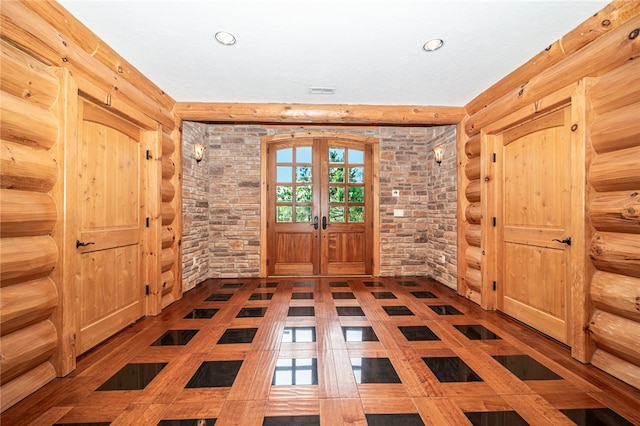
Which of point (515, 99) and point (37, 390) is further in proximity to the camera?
point (515, 99)

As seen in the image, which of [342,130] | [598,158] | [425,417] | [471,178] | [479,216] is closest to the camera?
[425,417]

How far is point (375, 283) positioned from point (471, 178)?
2.20 meters

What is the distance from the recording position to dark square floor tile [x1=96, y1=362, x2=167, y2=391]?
2012mm

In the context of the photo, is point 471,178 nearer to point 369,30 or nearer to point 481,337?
point 481,337

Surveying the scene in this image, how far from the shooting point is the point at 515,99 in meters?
3.09

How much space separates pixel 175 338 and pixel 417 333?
2.32 m

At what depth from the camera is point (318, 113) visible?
4082 mm

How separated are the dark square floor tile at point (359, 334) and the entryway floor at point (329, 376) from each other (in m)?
0.01

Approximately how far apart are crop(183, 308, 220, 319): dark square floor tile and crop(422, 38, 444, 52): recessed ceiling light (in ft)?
11.7

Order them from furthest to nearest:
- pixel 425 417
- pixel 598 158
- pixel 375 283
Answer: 1. pixel 375 283
2. pixel 598 158
3. pixel 425 417

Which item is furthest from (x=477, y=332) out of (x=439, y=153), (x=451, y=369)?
(x=439, y=153)

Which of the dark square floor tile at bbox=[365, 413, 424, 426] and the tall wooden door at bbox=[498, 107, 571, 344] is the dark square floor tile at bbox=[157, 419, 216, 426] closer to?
the dark square floor tile at bbox=[365, 413, 424, 426]

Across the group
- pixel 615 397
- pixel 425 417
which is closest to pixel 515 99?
pixel 615 397

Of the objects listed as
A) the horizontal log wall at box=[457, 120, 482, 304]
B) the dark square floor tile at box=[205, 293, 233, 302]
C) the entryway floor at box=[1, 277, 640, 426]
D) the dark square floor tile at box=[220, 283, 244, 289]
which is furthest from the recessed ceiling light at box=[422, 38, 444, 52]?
the dark square floor tile at box=[220, 283, 244, 289]
